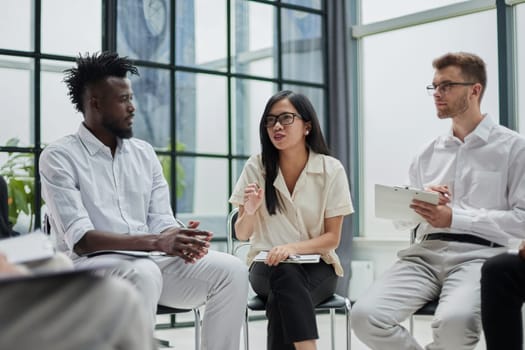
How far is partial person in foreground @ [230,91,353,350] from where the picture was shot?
2.70 meters

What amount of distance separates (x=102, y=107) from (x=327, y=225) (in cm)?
100

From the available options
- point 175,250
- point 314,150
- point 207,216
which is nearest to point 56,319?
point 175,250

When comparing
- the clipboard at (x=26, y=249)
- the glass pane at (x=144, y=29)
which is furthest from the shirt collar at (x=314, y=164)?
the glass pane at (x=144, y=29)

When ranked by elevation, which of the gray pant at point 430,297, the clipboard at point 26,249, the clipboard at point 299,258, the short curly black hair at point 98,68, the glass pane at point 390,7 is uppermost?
the glass pane at point 390,7

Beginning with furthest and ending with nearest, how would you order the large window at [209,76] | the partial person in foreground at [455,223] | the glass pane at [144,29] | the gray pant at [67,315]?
the large window at [209,76] → the glass pane at [144,29] → the partial person in foreground at [455,223] → the gray pant at [67,315]

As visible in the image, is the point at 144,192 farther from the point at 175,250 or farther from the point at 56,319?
the point at 56,319

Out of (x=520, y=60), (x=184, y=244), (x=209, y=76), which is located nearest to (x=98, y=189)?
(x=184, y=244)

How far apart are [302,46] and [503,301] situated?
320 cm

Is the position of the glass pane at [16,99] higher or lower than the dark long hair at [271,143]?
higher

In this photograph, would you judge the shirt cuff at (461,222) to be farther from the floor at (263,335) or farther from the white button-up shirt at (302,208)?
the floor at (263,335)

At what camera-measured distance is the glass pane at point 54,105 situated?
3.91 m

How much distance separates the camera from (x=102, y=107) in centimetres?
277

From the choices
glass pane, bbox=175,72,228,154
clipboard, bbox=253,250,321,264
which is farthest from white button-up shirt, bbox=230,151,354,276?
glass pane, bbox=175,72,228,154

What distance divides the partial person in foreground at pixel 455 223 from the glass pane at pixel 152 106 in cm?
193
